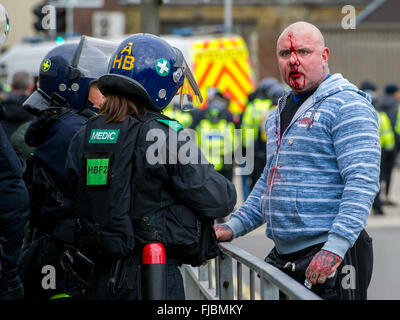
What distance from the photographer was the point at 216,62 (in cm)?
1883

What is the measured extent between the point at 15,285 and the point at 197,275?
3.57 ft

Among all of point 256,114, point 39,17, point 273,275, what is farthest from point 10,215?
point 256,114

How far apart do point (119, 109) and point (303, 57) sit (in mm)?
971

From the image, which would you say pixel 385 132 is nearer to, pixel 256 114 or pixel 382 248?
pixel 256 114

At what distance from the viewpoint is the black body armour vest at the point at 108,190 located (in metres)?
3.20

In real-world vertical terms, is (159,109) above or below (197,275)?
above

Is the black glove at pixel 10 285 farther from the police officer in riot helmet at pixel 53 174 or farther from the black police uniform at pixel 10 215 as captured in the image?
the police officer in riot helmet at pixel 53 174

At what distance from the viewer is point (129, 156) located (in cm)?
322

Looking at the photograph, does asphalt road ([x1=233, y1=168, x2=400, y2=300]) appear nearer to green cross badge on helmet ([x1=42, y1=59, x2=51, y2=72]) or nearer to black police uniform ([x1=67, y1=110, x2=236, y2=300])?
green cross badge on helmet ([x1=42, y1=59, x2=51, y2=72])

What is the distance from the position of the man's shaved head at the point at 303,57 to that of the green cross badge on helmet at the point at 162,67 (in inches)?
24.0

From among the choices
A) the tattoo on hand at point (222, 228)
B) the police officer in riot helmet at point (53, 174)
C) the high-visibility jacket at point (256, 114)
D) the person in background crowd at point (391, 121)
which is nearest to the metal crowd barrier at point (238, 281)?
the tattoo on hand at point (222, 228)

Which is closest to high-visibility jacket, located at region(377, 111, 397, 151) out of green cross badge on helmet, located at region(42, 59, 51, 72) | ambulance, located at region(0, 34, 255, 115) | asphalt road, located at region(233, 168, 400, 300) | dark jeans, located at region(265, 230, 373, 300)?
asphalt road, located at region(233, 168, 400, 300)

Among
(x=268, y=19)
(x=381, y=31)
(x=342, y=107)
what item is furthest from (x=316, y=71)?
(x=268, y=19)

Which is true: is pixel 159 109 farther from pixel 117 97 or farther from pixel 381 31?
pixel 381 31
